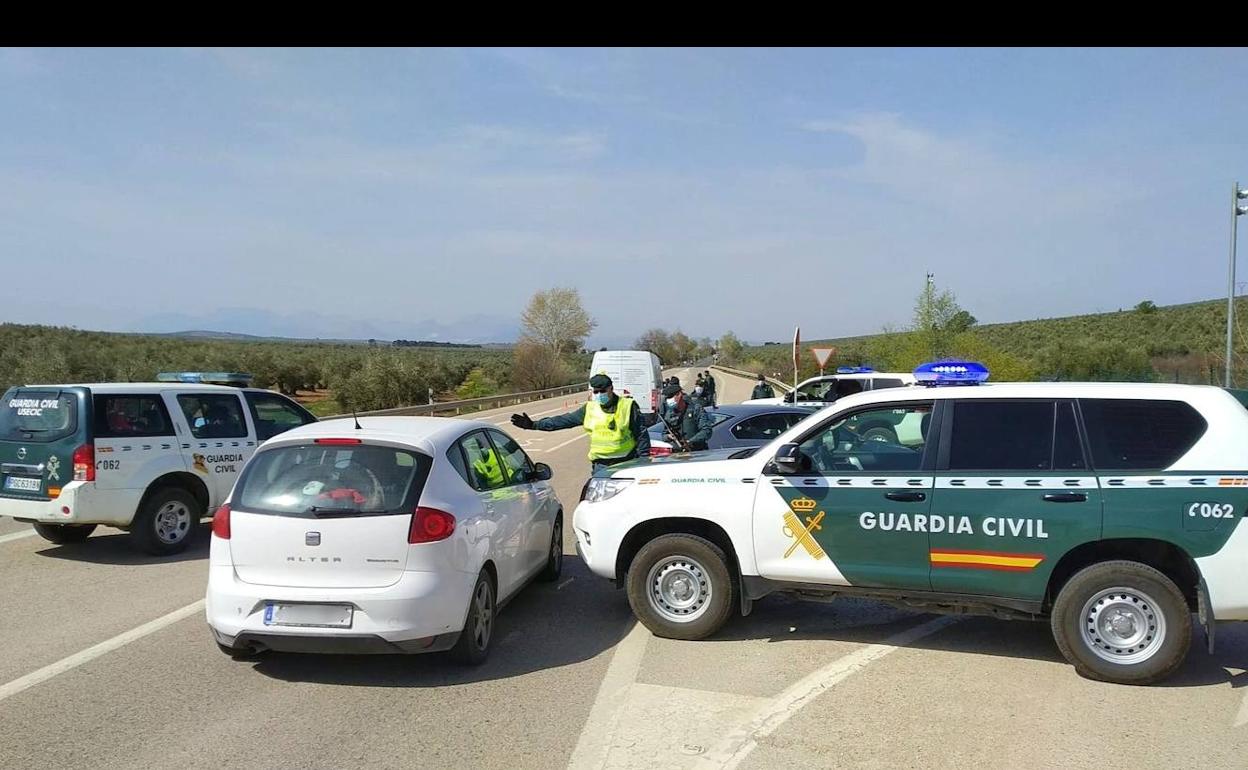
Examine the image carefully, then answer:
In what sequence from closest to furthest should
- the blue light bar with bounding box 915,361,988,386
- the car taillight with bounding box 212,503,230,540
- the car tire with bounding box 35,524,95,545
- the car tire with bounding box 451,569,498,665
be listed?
the car taillight with bounding box 212,503,230,540 → the car tire with bounding box 451,569,498,665 → the blue light bar with bounding box 915,361,988,386 → the car tire with bounding box 35,524,95,545

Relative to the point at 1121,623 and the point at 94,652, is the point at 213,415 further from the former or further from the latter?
the point at 1121,623

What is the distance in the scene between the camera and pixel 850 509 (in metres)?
5.52

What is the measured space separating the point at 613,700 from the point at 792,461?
193 cm

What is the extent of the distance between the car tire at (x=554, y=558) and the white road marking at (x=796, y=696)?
280 cm

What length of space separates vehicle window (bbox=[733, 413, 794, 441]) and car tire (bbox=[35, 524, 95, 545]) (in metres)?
7.80

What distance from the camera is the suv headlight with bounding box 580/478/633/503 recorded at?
20.3 ft

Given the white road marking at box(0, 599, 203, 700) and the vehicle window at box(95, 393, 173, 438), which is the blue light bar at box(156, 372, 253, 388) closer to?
the vehicle window at box(95, 393, 173, 438)

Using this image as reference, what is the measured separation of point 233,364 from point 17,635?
4214 centimetres

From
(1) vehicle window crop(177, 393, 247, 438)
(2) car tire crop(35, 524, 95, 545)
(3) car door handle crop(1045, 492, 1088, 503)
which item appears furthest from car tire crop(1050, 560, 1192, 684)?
(2) car tire crop(35, 524, 95, 545)

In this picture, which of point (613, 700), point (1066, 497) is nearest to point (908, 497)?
point (1066, 497)

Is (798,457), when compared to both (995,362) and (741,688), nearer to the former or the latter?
(741,688)

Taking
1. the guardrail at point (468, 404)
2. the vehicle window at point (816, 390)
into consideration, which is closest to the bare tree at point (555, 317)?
the guardrail at point (468, 404)

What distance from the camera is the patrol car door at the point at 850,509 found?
5.42 metres

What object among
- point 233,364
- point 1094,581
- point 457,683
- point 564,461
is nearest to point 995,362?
point 564,461
